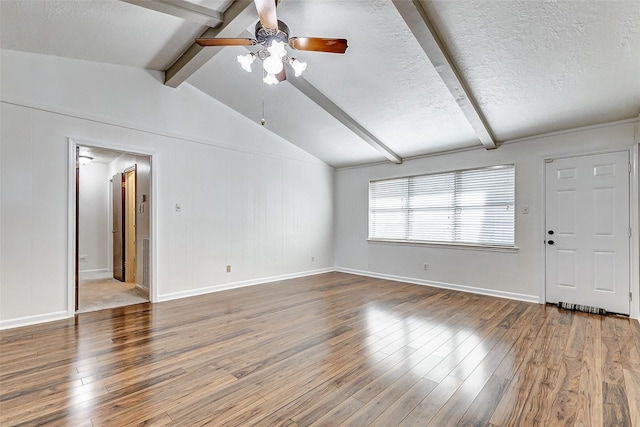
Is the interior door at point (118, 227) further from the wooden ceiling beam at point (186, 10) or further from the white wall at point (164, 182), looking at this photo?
the wooden ceiling beam at point (186, 10)

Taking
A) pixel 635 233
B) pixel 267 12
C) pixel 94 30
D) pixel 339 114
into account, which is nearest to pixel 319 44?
pixel 267 12

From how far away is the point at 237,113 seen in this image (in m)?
5.20

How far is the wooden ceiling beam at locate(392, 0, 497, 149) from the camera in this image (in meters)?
2.49

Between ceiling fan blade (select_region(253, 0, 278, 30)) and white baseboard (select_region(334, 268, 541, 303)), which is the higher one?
ceiling fan blade (select_region(253, 0, 278, 30))

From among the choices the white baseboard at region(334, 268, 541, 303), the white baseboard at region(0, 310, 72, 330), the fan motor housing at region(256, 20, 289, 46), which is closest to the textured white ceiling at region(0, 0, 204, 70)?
the fan motor housing at region(256, 20, 289, 46)

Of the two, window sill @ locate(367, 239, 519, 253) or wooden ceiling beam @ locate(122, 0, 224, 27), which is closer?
wooden ceiling beam @ locate(122, 0, 224, 27)

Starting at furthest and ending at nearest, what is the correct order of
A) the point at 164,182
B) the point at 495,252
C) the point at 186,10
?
1. the point at 495,252
2. the point at 164,182
3. the point at 186,10

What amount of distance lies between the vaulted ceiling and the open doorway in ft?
4.78

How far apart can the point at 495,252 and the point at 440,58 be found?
3.22 meters

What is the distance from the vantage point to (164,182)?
14.4 feet

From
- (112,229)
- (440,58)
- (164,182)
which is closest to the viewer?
(440,58)

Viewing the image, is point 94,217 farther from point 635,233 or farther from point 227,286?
point 635,233

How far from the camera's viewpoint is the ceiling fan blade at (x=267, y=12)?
2027 mm

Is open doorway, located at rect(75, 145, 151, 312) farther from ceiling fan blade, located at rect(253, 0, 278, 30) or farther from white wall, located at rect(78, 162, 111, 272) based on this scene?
ceiling fan blade, located at rect(253, 0, 278, 30)
